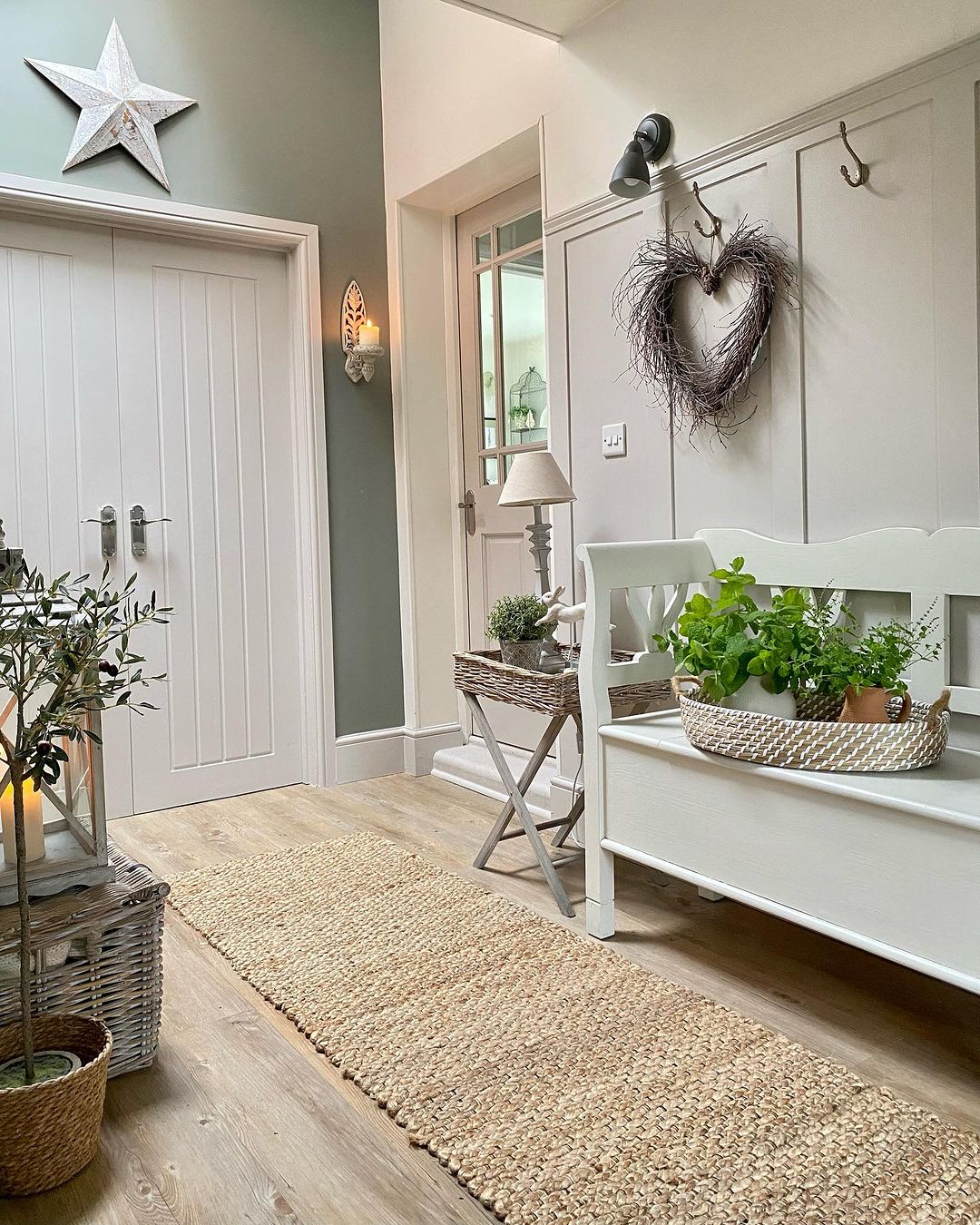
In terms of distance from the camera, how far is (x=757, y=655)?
1858 mm

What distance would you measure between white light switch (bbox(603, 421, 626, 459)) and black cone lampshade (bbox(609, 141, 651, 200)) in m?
0.60

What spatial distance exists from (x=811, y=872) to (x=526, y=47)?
2.57 meters

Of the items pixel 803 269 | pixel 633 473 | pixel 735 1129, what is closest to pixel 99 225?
pixel 633 473

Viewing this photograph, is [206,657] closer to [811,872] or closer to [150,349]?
[150,349]

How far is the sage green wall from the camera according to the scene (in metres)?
3.09

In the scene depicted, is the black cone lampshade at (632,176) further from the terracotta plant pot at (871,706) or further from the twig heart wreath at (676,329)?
the terracotta plant pot at (871,706)

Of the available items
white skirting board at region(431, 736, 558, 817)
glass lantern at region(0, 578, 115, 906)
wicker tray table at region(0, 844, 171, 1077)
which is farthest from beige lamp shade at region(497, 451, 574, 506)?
wicker tray table at region(0, 844, 171, 1077)

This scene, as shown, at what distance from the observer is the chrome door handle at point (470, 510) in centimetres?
382

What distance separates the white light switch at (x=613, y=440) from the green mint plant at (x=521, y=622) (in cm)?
50

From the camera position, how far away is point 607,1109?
5.15ft

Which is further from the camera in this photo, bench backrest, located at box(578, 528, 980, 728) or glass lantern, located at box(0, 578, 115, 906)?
bench backrest, located at box(578, 528, 980, 728)

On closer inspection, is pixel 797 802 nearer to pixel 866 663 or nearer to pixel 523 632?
pixel 866 663

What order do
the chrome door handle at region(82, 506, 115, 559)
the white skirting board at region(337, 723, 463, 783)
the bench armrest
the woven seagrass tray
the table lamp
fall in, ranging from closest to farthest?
the bench armrest
the woven seagrass tray
the table lamp
the chrome door handle at region(82, 506, 115, 559)
the white skirting board at region(337, 723, 463, 783)

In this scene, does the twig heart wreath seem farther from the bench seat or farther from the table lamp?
the bench seat
